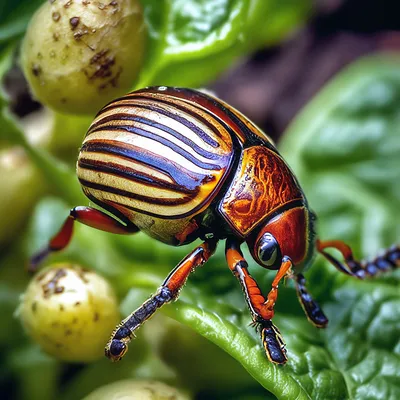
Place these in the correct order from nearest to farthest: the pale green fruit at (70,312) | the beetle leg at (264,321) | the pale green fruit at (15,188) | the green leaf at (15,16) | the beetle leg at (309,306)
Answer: the beetle leg at (264,321) < the pale green fruit at (70,312) < the beetle leg at (309,306) < the green leaf at (15,16) < the pale green fruit at (15,188)

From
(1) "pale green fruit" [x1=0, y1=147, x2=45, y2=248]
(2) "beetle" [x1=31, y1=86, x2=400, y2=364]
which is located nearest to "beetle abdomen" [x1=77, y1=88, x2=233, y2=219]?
(2) "beetle" [x1=31, y1=86, x2=400, y2=364]

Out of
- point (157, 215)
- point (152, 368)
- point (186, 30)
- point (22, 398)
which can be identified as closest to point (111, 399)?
point (152, 368)

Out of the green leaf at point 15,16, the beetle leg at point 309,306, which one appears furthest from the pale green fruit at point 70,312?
the green leaf at point 15,16

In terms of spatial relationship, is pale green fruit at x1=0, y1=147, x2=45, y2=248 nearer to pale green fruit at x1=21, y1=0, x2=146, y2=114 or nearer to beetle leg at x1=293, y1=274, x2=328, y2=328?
pale green fruit at x1=21, y1=0, x2=146, y2=114

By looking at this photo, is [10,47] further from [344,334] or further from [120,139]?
[344,334]

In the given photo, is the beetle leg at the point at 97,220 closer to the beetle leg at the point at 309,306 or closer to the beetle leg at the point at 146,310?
the beetle leg at the point at 146,310
